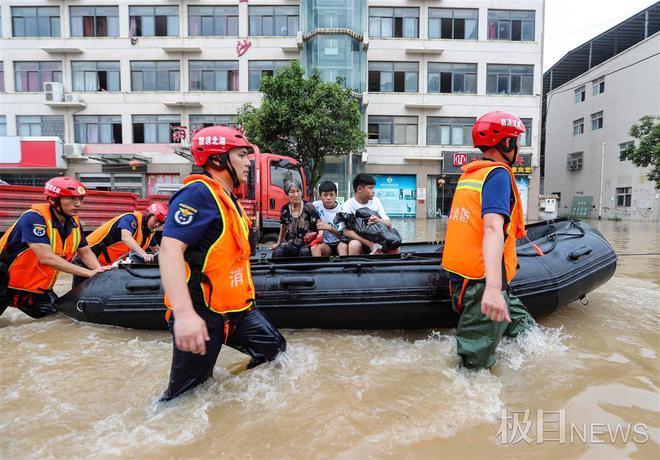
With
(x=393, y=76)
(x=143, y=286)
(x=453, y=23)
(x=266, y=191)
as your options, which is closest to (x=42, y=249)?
(x=143, y=286)

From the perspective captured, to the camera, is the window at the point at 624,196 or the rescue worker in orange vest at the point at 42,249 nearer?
the rescue worker in orange vest at the point at 42,249

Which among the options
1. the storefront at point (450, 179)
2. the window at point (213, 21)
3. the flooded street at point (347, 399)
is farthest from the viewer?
the storefront at point (450, 179)

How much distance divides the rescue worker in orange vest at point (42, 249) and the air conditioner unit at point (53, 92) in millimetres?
21650

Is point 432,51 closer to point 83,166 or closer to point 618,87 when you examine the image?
point 618,87

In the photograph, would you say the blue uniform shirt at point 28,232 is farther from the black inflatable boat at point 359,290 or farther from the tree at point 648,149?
the tree at point 648,149

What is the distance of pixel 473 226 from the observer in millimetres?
2424

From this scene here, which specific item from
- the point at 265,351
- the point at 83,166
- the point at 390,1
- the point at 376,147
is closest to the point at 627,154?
the point at 376,147

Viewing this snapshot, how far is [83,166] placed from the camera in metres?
21.5

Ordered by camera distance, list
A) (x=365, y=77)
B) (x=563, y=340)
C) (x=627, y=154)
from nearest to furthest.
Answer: (x=563, y=340), (x=627, y=154), (x=365, y=77)

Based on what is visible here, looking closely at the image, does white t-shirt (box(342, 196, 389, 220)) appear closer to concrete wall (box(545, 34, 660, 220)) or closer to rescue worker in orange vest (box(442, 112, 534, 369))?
rescue worker in orange vest (box(442, 112, 534, 369))

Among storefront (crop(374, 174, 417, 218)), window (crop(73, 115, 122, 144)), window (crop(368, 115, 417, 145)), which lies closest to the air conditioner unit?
window (crop(73, 115, 122, 144))

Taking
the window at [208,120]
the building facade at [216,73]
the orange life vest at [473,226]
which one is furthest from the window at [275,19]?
the orange life vest at [473,226]

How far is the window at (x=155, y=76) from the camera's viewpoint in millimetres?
21484

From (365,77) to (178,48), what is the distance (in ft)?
32.5
